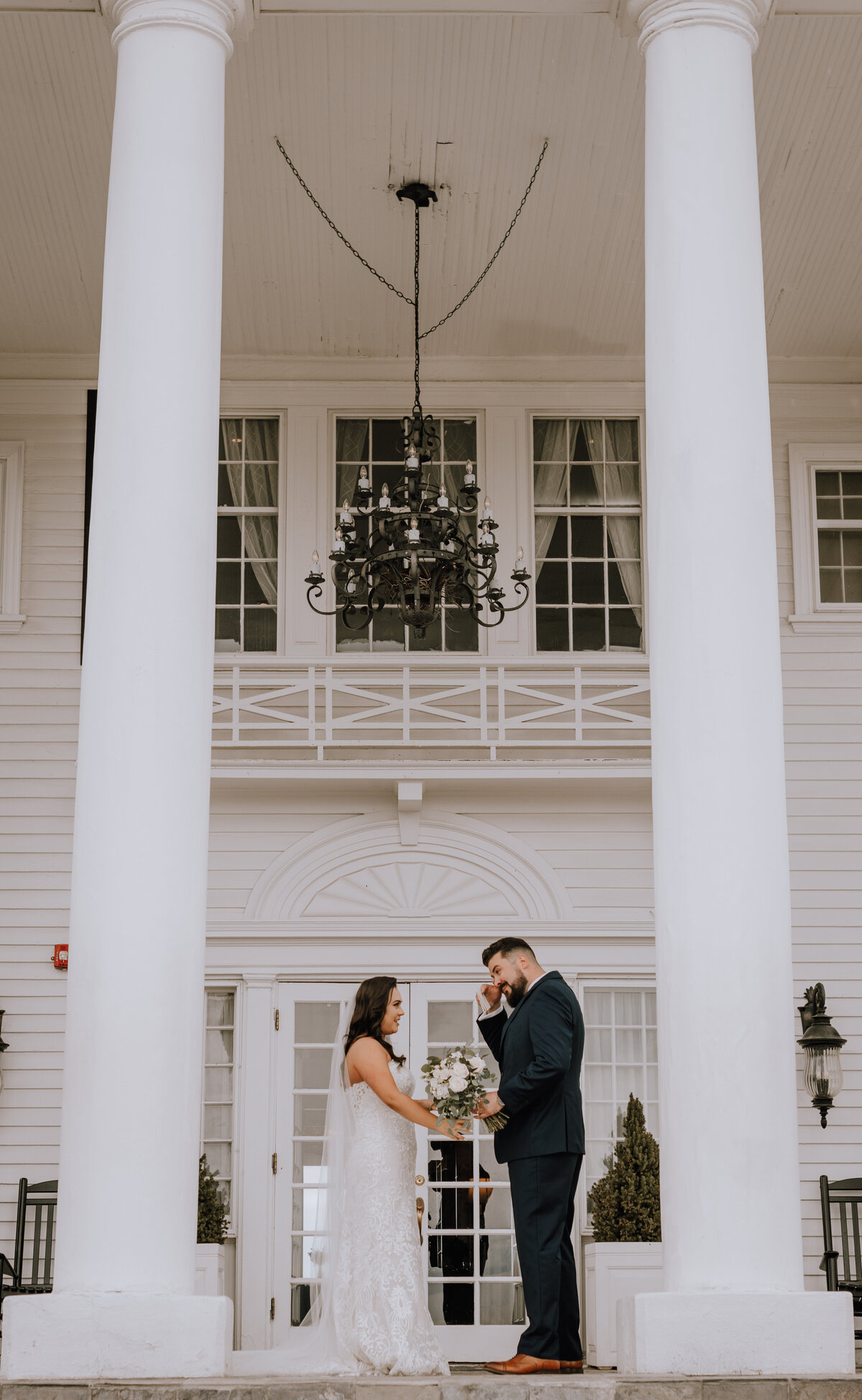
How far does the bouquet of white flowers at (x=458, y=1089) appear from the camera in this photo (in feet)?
21.9

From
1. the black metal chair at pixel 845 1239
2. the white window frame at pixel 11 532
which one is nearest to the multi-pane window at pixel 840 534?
the black metal chair at pixel 845 1239

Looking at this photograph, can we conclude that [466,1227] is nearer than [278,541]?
Yes

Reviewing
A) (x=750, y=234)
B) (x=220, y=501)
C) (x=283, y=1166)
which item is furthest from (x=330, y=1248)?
(x=220, y=501)

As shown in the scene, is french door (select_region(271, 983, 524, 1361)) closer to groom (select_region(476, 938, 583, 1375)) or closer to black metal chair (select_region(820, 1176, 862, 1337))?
black metal chair (select_region(820, 1176, 862, 1337))

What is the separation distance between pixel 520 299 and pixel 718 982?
6.79 m

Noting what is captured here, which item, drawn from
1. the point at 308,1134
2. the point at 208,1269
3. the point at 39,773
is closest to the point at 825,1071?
the point at 308,1134

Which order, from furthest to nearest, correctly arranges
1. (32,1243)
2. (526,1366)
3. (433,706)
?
(433,706) → (32,1243) → (526,1366)

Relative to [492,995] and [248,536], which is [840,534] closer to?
[248,536]

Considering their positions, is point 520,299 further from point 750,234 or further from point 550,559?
point 750,234

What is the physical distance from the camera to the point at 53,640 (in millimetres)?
11242

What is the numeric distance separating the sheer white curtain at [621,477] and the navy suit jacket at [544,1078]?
5.59 meters

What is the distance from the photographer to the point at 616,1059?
35.1ft

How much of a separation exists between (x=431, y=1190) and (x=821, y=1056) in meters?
2.66

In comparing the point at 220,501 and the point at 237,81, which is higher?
the point at 237,81
